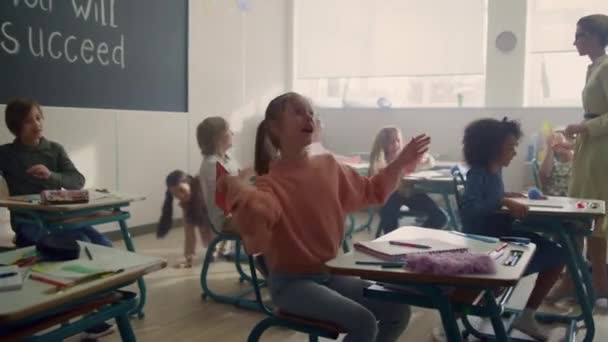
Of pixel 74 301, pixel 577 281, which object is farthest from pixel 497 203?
pixel 74 301

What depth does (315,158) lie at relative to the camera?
186 centimetres

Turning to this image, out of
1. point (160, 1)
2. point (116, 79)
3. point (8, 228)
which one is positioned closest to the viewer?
point (8, 228)

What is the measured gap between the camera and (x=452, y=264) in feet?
4.50

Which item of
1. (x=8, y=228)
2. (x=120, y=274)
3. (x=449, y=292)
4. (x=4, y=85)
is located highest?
(x=4, y=85)

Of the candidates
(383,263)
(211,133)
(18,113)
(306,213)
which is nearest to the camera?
(383,263)

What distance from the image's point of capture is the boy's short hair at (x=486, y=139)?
2518 millimetres

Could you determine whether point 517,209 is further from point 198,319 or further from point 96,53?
point 96,53

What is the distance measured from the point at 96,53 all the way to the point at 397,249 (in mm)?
3647

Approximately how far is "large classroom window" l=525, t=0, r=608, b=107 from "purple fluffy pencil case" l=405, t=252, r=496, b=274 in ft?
15.8

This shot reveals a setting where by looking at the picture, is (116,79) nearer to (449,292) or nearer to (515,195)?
(515,195)

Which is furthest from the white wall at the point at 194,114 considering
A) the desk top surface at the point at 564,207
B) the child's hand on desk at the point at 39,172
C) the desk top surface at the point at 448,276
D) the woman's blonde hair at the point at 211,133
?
the desk top surface at the point at 564,207

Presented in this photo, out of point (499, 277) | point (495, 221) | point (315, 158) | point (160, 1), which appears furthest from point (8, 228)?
point (499, 277)

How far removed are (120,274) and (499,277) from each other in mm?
886

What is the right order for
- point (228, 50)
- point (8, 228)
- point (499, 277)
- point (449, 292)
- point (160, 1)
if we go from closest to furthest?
point (499, 277) → point (449, 292) → point (8, 228) → point (160, 1) → point (228, 50)
